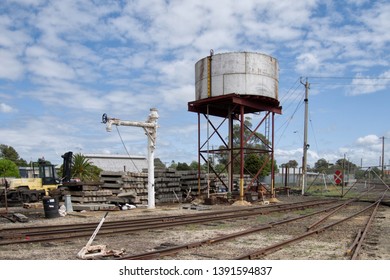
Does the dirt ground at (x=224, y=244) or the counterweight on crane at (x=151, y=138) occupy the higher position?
the counterweight on crane at (x=151, y=138)

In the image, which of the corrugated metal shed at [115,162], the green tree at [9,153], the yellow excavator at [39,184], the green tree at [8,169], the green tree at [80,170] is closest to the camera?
the yellow excavator at [39,184]

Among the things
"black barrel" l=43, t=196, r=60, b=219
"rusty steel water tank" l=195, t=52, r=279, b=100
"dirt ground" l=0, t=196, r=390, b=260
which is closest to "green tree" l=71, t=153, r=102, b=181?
"rusty steel water tank" l=195, t=52, r=279, b=100

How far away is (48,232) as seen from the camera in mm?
Result: 10367

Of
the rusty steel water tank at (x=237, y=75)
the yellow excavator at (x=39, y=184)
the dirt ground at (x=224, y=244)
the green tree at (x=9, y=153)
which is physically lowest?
the dirt ground at (x=224, y=244)

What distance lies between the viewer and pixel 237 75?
22.8 meters

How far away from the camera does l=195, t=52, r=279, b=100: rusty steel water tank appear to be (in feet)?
74.7

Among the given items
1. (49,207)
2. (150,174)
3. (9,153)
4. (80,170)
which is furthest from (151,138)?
(9,153)

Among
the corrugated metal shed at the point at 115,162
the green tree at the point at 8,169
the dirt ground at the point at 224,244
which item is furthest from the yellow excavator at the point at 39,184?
the corrugated metal shed at the point at 115,162

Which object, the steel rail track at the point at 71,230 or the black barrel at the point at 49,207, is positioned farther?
the black barrel at the point at 49,207

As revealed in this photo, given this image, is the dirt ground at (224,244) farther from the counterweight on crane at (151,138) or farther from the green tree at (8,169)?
the green tree at (8,169)

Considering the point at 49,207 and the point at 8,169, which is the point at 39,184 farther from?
the point at 8,169

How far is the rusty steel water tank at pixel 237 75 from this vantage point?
22766 mm

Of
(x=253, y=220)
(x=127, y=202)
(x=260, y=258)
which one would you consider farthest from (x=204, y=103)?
(x=260, y=258)
